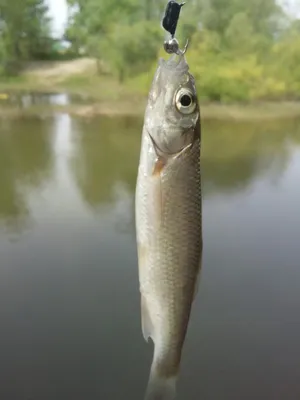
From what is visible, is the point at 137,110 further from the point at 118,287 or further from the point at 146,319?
the point at 146,319

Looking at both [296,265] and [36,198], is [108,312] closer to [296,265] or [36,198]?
[296,265]

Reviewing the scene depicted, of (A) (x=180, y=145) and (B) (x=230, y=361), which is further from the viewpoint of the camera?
(B) (x=230, y=361)

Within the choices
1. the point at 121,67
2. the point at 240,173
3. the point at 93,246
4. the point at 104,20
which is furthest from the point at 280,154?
the point at 104,20

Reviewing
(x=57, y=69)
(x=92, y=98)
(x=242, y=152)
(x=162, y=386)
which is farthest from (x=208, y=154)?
(x=57, y=69)

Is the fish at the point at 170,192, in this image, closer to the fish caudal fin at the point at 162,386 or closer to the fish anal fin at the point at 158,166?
the fish anal fin at the point at 158,166

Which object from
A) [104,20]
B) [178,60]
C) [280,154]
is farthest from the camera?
[104,20]
